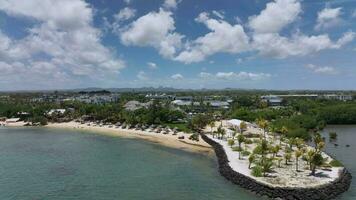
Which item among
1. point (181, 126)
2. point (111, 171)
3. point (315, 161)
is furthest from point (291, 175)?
point (181, 126)

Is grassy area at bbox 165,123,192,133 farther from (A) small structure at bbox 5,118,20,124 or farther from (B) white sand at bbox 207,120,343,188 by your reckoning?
(A) small structure at bbox 5,118,20,124

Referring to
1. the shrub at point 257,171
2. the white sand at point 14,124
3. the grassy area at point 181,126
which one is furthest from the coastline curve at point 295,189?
the white sand at point 14,124

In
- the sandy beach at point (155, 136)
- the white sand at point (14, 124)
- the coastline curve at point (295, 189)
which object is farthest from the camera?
the white sand at point (14, 124)

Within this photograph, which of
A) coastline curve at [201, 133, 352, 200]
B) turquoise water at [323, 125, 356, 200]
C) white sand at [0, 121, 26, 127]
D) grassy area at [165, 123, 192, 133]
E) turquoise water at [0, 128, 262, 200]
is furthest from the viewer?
white sand at [0, 121, 26, 127]

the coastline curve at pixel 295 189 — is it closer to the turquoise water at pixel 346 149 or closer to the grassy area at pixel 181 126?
the turquoise water at pixel 346 149

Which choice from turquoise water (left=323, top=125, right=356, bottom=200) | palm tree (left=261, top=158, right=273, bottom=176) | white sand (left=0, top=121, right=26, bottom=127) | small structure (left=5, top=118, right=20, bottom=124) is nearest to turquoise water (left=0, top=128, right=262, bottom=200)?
palm tree (left=261, top=158, right=273, bottom=176)

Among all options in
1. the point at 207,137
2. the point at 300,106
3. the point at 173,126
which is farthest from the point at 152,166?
the point at 300,106
